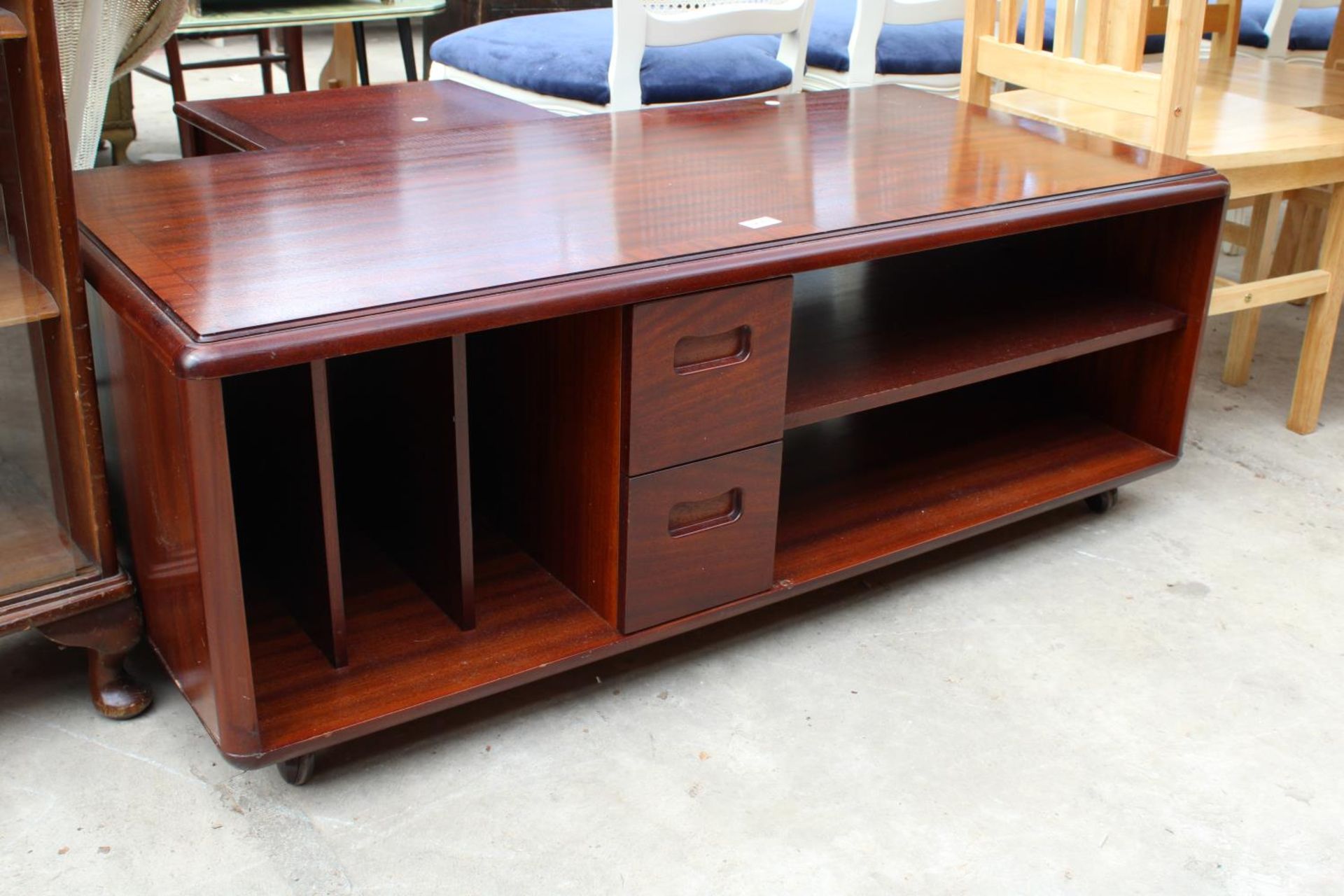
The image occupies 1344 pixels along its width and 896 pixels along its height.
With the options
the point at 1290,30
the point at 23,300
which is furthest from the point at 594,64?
the point at 1290,30

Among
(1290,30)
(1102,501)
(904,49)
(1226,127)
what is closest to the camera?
(1102,501)

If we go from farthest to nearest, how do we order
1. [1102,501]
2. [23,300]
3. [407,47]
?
[407,47] → [1102,501] → [23,300]

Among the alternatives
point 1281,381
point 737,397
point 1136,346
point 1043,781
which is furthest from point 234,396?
point 1281,381

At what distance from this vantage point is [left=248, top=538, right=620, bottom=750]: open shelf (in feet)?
4.09

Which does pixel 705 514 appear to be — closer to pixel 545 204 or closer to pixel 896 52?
pixel 545 204

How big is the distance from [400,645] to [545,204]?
482 millimetres

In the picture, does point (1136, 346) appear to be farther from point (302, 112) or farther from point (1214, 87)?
point (302, 112)

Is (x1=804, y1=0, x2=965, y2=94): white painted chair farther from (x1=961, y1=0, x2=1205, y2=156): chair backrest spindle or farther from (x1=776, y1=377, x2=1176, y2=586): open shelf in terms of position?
(x1=776, y1=377, x2=1176, y2=586): open shelf

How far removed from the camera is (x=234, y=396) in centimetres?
144

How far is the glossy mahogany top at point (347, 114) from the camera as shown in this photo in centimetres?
189

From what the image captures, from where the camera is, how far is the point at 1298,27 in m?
3.07

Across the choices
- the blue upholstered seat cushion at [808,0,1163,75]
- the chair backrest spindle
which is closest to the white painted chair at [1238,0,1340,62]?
the blue upholstered seat cushion at [808,0,1163,75]

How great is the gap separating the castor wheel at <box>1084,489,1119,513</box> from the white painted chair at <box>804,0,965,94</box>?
1117 mm

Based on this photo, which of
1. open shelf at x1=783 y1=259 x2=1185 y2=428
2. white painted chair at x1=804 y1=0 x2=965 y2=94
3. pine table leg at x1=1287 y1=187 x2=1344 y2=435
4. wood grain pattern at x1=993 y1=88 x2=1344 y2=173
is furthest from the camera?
white painted chair at x1=804 y1=0 x2=965 y2=94
